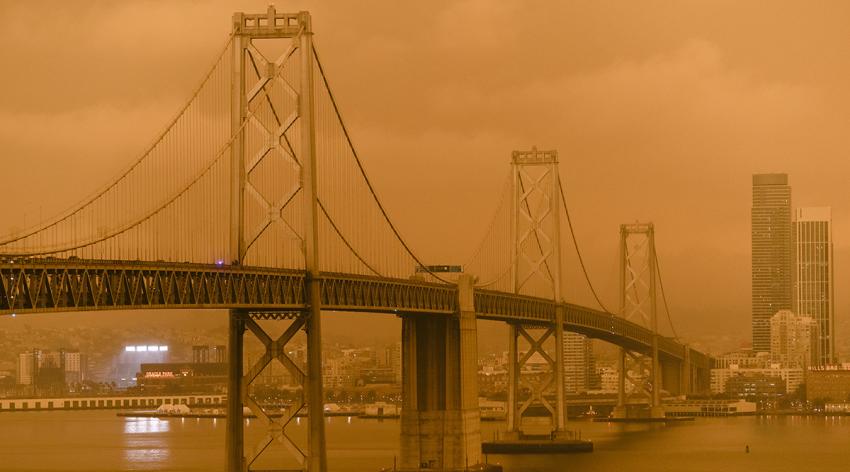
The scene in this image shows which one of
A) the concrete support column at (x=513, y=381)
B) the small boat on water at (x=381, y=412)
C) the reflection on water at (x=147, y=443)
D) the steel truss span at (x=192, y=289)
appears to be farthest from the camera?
the small boat on water at (x=381, y=412)

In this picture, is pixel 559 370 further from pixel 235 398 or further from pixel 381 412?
pixel 381 412

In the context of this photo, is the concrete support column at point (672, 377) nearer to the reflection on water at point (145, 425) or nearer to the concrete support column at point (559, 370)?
the reflection on water at point (145, 425)

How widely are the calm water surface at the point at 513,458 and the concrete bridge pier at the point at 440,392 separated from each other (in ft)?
27.7

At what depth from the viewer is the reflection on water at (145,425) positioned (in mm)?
129875

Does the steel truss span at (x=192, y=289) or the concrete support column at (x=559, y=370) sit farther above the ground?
the steel truss span at (x=192, y=289)

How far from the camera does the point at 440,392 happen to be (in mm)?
61156

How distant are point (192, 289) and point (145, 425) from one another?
4089 inches

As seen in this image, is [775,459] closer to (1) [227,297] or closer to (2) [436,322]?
(2) [436,322]

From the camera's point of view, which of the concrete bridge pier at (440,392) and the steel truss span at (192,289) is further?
the concrete bridge pier at (440,392)

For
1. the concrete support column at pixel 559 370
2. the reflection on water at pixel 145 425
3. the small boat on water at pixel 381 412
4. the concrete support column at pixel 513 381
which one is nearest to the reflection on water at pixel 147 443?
the reflection on water at pixel 145 425

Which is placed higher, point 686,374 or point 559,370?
point 559,370

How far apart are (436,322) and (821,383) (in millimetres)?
125953

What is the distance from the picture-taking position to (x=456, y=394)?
61.0 metres

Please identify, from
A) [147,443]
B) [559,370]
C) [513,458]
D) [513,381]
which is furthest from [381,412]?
[513,458]
